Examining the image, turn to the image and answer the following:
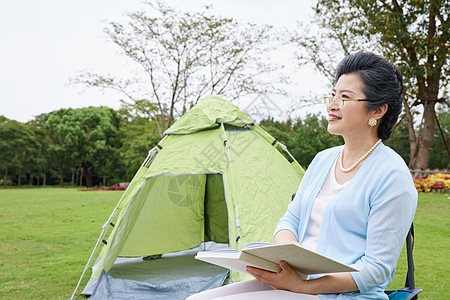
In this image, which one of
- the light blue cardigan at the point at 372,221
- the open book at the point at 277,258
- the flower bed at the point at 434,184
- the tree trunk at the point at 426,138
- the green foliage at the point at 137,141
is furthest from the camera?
the green foliage at the point at 137,141

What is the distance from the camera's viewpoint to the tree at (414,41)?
438 inches

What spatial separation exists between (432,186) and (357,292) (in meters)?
11.1

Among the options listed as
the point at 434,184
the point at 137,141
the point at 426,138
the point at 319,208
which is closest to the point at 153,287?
the point at 319,208

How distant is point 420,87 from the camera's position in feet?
39.7

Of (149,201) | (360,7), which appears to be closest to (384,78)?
(149,201)

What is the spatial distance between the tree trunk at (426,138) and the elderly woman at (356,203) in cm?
1188

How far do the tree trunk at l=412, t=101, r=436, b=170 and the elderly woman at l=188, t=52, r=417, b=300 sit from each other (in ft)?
39.0

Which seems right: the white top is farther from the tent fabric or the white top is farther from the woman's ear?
the tent fabric

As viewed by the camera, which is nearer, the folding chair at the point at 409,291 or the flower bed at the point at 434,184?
the folding chair at the point at 409,291

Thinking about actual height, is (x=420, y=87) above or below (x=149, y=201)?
above

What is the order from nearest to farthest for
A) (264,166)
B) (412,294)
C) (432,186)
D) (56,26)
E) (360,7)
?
1. (412,294)
2. (264,166)
3. (432,186)
4. (360,7)
5. (56,26)

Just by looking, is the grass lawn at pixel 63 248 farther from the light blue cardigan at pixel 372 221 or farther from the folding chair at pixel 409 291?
the light blue cardigan at pixel 372 221

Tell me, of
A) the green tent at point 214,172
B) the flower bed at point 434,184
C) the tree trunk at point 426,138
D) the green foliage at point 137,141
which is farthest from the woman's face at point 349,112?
the green foliage at point 137,141

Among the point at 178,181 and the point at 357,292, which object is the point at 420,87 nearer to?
the point at 178,181
